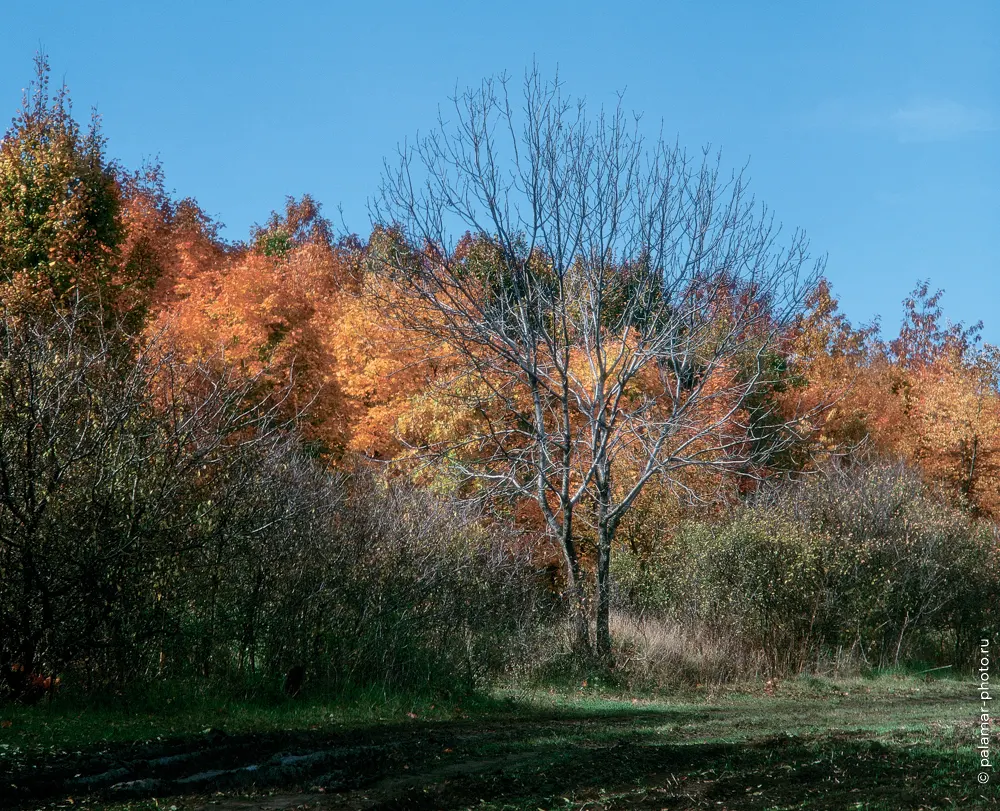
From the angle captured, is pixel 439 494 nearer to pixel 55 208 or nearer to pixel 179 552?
pixel 179 552

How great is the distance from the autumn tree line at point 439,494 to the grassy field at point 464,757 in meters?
1.02

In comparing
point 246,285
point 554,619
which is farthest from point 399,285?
point 246,285

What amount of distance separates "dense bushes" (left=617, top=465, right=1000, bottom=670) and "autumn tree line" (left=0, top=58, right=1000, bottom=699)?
60 millimetres

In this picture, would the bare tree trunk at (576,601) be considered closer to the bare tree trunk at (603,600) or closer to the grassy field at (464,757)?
the bare tree trunk at (603,600)

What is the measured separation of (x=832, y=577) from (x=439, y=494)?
7.43 m

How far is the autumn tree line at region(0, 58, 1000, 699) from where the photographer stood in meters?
9.52

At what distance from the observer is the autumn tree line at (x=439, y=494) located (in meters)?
9.52

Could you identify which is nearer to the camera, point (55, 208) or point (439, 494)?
point (439, 494)

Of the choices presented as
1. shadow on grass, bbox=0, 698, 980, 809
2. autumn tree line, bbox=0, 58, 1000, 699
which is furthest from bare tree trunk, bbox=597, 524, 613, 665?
shadow on grass, bbox=0, 698, 980, 809

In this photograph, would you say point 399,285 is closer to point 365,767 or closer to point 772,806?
point 365,767

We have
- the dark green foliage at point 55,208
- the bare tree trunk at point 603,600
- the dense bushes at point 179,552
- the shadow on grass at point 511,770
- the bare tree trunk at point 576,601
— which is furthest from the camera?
the dark green foliage at point 55,208

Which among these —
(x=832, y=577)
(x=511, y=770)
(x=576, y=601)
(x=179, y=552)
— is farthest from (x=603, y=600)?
(x=511, y=770)

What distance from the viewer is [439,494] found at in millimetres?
18109

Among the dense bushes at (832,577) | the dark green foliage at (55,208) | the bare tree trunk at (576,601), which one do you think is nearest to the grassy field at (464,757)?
the bare tree trunk at (576,601)
